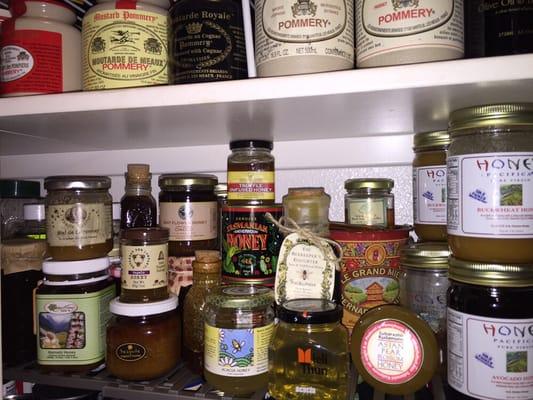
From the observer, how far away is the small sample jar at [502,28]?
0.49 meters

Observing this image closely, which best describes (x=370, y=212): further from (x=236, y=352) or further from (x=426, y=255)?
(x=236, y=352)

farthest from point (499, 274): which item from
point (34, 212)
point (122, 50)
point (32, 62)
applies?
point (34, 212)

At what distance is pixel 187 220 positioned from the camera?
2.50 feet

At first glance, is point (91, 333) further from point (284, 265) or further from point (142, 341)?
point (284, 265)

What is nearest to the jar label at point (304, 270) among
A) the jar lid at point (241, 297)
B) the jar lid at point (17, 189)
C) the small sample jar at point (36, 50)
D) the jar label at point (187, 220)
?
the jar lid at point (241, 297)

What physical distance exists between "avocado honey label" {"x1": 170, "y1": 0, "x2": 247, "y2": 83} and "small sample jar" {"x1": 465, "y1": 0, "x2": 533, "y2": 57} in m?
0.31

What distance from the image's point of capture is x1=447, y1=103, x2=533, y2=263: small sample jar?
0.51 meters

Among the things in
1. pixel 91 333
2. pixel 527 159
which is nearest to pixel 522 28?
pixel 527 159

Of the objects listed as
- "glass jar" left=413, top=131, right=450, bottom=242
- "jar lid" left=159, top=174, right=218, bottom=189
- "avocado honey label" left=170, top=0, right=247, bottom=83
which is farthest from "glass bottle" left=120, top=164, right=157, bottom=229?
"glass jar" left=413, top=131, right=450, bottom=242

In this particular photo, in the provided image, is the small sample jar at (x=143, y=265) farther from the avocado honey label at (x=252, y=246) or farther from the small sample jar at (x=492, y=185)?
the small sample jar at (x=492, y=185)

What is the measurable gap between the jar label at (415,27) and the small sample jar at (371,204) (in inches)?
11.0

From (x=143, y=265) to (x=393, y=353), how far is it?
399mm

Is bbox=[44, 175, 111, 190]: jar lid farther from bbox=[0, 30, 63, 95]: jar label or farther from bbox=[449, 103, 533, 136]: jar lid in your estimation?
bbox=[449, 103, 533, 136]: jar lid

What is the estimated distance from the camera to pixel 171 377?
0.68 m
